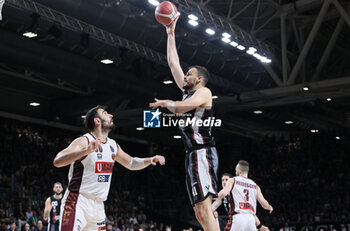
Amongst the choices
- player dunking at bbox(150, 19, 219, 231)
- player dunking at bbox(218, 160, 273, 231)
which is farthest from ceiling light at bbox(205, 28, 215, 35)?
player dunking at bbox(150, 19, 219, 231)

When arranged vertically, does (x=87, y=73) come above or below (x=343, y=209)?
above

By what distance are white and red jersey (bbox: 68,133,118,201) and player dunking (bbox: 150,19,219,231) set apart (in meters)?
0.97

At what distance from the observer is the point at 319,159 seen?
1139 inches

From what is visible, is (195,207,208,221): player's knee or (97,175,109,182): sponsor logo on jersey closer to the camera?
(97,175,109,182): sponsor logo on jersey

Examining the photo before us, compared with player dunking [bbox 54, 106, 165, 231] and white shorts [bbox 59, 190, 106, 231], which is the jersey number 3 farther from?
white shorts [bbox 59, 190, 106, 231]

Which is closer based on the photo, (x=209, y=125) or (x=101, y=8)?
(x=209, y=125)

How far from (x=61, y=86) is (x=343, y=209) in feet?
49.5

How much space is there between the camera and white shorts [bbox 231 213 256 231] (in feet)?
30.0

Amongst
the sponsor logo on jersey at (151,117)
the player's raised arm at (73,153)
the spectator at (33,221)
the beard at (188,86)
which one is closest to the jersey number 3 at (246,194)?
the beard at (188,86)

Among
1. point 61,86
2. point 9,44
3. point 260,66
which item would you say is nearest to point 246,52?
point 260,66

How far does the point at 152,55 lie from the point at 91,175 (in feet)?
43.1

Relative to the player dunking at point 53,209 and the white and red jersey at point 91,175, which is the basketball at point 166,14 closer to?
the white and red jersey at point 91,175

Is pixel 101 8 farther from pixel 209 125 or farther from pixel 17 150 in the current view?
pixel 17 150

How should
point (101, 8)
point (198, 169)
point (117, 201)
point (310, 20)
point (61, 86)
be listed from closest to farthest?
point (198, 169), point (101, 8), point (310, 20), point (61, 86), point (117, 201)
